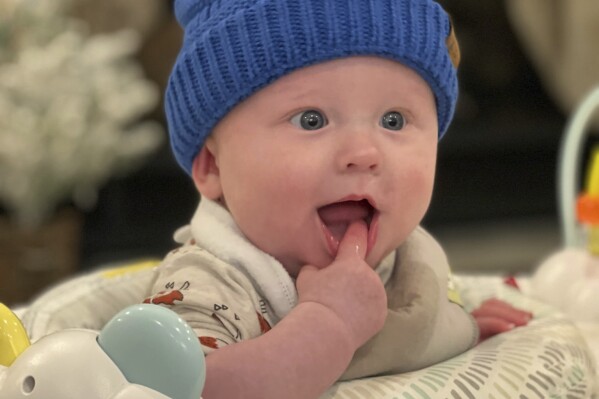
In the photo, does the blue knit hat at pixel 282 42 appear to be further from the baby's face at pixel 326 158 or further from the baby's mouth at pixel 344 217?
the baby's mouth at pixel 344 217

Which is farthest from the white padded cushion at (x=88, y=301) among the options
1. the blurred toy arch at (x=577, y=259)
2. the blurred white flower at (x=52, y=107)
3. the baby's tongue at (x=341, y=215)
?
the blurred white flower at (x=52, y=107)

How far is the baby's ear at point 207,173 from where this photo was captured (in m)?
0.81

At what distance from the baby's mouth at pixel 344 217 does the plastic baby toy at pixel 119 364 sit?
24cm

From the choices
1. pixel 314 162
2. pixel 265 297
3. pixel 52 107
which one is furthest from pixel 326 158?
pixel 52 107

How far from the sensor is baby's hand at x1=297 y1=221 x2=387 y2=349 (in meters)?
0.66

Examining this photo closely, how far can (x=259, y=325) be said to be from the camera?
712 mm

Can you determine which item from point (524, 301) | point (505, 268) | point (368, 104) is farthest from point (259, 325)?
point (505, 268)

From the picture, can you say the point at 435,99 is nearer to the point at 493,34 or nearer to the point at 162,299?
the point at 162,299

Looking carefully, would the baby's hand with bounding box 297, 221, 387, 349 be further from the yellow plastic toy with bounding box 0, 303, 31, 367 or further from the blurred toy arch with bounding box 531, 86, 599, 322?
the blurred toy arch with bounding box 531, 86, 599, 322

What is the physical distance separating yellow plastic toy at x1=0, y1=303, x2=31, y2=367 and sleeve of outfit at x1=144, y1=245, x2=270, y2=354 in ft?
0.41

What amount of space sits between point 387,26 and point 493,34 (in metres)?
2.24

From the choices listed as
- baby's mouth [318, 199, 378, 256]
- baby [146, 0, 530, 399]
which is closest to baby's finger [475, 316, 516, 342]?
baby [146, 0, 530, 399]

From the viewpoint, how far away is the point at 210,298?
0.68m

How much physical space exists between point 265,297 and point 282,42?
0.21m
